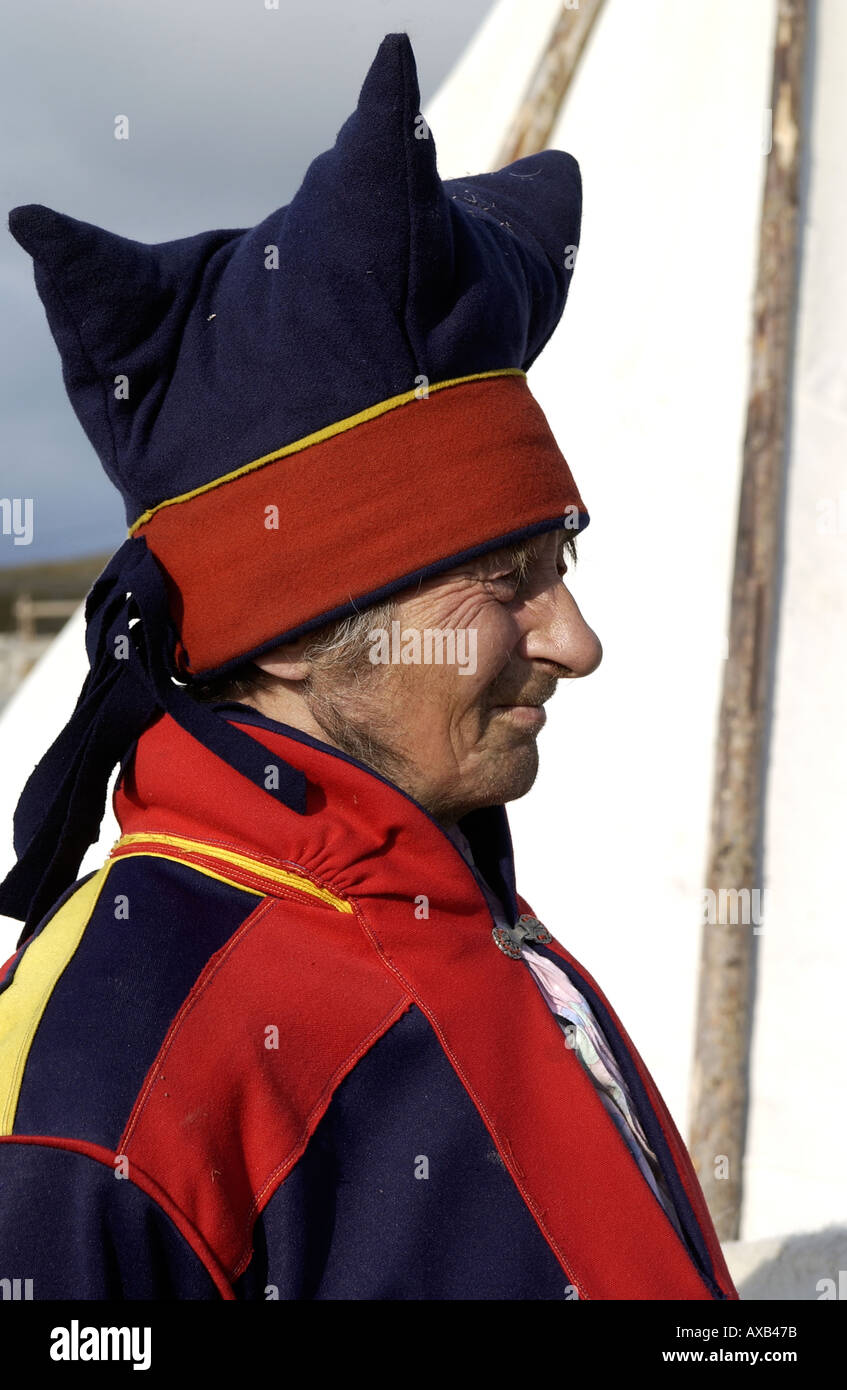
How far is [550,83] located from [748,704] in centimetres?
255

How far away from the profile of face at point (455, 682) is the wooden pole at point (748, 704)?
8.83 ft

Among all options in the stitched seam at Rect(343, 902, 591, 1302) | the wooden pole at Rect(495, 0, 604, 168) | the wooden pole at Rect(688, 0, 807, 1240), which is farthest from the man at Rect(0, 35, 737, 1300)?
the wooden pole at Rect(495, 0, 604, 168)

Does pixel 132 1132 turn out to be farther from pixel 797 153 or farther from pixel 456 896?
pixel 797 153

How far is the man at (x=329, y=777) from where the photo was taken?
1.17 meters

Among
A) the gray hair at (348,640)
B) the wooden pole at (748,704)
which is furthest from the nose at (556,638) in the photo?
the wooden pole at (748,704)

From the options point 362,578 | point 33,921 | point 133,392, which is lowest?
point 33,921

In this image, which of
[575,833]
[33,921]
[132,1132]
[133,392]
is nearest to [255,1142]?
[132,1132]

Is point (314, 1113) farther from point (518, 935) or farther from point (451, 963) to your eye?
point (518, 935)

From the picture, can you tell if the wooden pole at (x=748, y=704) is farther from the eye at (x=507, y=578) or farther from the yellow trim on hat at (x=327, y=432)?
the yellow trim on hat at (x=327, y=432)

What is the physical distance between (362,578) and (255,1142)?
0.58m

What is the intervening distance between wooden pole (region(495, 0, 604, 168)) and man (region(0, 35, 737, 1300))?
3.60 metres
